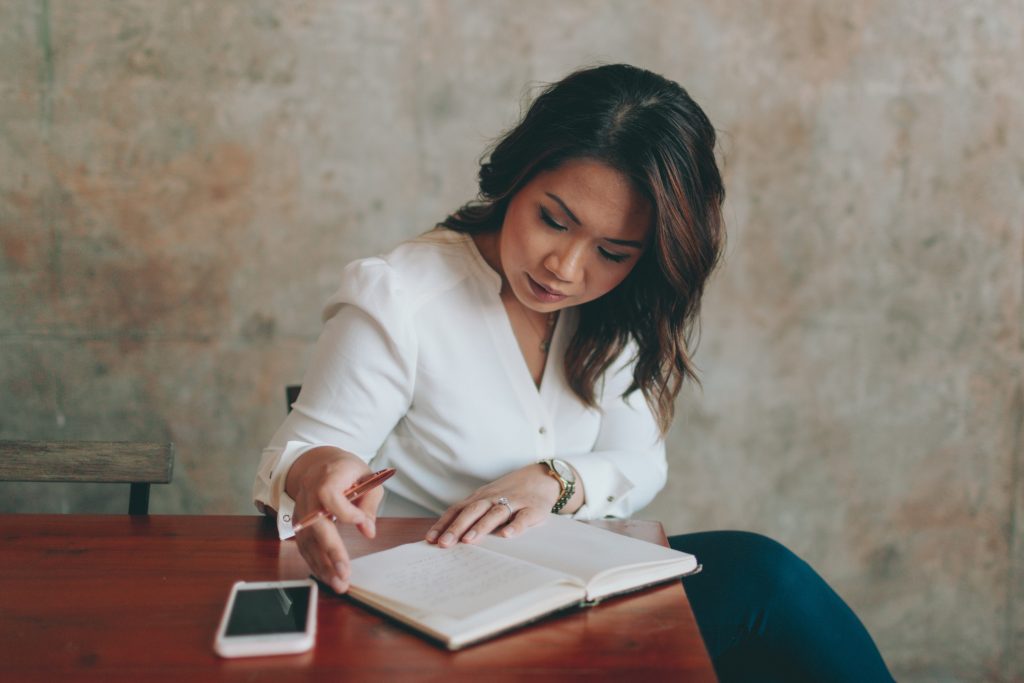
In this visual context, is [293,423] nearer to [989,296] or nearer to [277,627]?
[277,627]

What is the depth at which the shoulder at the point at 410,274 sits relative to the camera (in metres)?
1.44

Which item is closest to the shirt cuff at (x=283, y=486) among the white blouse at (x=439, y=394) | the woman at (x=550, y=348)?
the woman at (x=550, y=348)

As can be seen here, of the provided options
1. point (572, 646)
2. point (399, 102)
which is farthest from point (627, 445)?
point (399, 102)

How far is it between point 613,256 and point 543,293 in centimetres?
14

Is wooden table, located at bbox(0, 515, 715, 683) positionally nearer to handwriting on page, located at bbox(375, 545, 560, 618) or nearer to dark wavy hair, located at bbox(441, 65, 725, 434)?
handwriting on page, located at bbox(375, 545, 560, 618)

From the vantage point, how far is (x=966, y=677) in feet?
8.75

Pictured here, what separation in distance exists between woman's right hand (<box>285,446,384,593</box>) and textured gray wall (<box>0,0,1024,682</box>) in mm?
1388

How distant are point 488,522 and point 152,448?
68 centimetres

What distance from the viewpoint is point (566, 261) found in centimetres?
139

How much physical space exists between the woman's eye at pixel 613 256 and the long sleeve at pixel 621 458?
318 millimetres

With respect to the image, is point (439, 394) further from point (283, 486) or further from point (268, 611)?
point (268, 611)

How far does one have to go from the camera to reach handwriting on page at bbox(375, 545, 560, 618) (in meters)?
0.92

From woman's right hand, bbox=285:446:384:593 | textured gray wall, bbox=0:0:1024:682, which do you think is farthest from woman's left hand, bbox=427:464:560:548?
textured gray wall, bbox=0:0:1024:682

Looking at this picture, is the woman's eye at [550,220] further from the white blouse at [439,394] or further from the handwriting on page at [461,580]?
the handwriting on page at [461,580]
